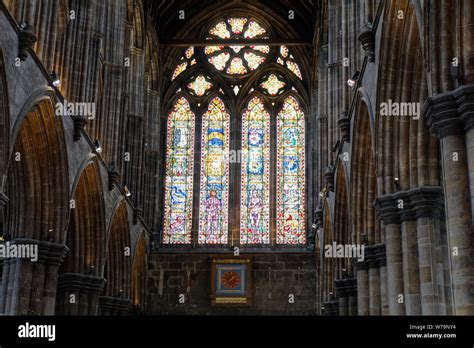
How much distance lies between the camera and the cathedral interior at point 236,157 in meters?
15.3

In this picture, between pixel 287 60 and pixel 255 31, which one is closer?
pixel 287 60

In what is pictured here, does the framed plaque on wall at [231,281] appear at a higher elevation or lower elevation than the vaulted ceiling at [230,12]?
lower

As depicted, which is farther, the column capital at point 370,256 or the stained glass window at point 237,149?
the stained glass window at point 237,149

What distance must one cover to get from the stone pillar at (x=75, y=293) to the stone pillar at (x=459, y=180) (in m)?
14.3

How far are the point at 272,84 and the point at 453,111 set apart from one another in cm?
2610

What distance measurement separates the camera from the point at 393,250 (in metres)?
16.4

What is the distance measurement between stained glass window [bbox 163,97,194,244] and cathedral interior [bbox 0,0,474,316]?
89 mm

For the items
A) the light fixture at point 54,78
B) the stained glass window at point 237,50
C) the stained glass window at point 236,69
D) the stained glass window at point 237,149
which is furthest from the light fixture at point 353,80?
the stained glass window at point 237,50

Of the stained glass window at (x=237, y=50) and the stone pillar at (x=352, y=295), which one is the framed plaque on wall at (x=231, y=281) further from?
the stone pillar at (x=352, y=295)

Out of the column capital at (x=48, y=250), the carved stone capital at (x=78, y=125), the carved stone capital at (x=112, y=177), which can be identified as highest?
the carved stone capital at (x=78, y=125)

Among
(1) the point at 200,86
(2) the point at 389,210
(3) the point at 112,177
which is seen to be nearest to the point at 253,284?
(1) the point at 200,86

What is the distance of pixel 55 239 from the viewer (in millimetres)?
20328

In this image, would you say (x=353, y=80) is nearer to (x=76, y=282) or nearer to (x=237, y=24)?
(x=76, y=282)

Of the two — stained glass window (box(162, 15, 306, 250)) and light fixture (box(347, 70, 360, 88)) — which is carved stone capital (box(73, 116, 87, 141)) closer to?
light fixture (box(347, 70, 360, 88))
